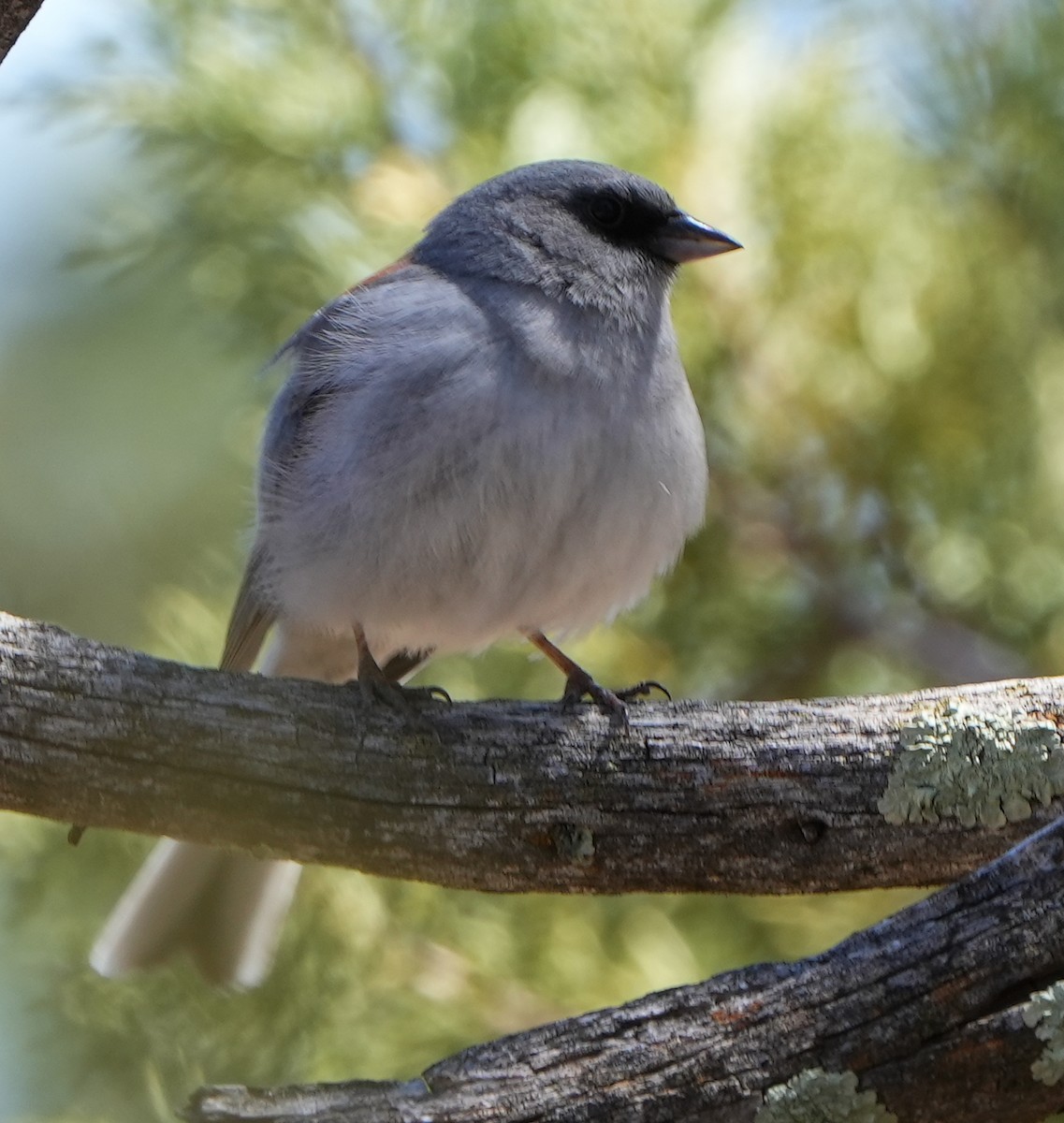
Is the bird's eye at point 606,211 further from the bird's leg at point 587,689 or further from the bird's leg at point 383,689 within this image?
the bird's leg at point 383,689

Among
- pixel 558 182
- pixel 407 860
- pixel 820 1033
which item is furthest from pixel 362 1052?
pixel 558 182

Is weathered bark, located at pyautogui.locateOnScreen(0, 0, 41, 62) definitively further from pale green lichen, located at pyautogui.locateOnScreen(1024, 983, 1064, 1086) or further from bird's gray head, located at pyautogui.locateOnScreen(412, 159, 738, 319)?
pale green lichen, located at pyautogui.locateOnScreen(1024, 983, 1064, 1086)

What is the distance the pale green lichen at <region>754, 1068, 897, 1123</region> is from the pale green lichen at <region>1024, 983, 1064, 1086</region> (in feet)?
0.57

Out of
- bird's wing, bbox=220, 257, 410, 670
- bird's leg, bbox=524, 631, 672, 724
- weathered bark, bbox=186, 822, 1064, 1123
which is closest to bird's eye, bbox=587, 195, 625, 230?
bird's wing, bbox=220, 257, 410, 670

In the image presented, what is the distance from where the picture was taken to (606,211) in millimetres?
2955

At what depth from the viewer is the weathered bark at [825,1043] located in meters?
1.64

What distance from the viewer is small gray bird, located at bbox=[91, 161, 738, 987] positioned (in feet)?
8.25

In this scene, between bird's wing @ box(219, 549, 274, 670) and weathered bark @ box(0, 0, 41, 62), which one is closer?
weathered bark @ box(0, 0, 41, 62)

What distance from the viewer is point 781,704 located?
2.16 metres

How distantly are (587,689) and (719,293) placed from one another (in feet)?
3.11

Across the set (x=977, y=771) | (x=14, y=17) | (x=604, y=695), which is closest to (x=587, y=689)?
(x=604, y=695)

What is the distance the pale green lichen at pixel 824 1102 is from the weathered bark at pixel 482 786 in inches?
16.3

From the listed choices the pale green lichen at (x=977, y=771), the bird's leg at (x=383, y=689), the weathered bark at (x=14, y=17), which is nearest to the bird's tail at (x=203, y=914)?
the bird's leg at (x=383, y=689)

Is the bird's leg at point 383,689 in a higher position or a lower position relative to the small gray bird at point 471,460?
lower
